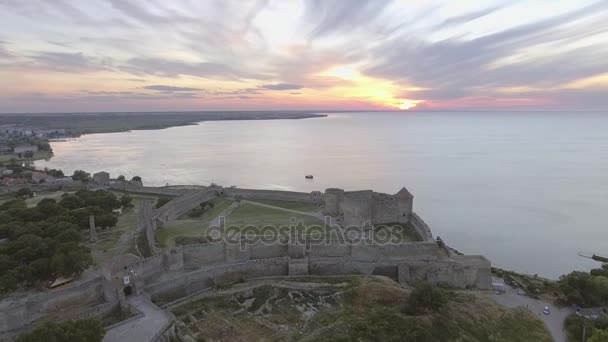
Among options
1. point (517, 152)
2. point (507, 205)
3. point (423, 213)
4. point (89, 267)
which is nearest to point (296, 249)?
point (89, 267)

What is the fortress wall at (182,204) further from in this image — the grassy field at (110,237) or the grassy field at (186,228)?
the grassy field at (110,237)

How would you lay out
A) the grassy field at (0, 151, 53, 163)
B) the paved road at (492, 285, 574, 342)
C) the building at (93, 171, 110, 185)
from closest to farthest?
1. the paved road at (492, 285, 574, 342)
2. the building at (93, 171, 110, 185)
3. the grassy field at (0, 151, 53, 163)

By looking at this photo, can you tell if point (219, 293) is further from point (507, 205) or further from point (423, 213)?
point (507, 205)

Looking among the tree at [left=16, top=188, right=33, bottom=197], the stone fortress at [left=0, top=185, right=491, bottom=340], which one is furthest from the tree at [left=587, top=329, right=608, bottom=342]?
the tree at [left=16, top=188, right=33, bottom=197]

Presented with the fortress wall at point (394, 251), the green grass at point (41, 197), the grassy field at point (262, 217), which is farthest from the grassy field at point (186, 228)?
the green grass at point (41, 197)

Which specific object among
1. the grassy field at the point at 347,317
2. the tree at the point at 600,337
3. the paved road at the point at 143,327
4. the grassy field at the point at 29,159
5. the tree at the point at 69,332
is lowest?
the grassy field at the point at 29,159

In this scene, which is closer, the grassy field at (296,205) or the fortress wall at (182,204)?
the fortress wall at (182,204)

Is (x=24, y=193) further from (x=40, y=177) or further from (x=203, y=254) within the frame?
(x=203, y=254)

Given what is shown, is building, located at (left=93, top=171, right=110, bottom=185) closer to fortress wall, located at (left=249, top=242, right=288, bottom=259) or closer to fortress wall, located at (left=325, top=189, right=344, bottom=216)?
fortress wall, located at (left=325, top=189, right=344, bottom=216)
